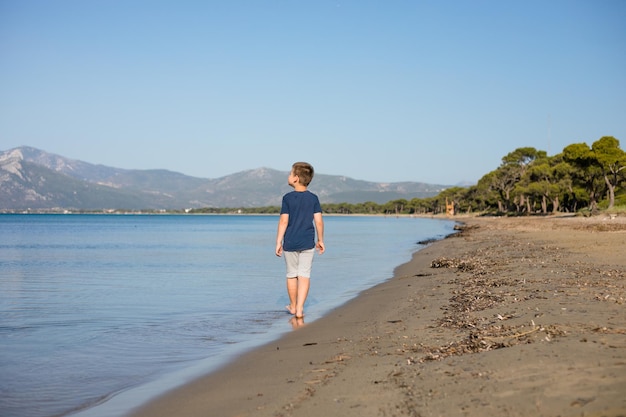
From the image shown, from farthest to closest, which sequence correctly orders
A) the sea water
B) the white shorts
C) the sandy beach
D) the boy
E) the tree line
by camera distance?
the tree line < the white shorts < the boy < the sea water < the sandy beach

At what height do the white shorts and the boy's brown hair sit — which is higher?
the boy's brown hair

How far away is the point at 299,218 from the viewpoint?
30.2 ft

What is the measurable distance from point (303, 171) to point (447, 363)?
4832 millimetres

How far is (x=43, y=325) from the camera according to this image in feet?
32.8

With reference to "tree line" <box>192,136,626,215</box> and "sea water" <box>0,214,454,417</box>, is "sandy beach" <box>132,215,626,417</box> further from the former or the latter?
"tree line" <box>192,136,626,215</box>

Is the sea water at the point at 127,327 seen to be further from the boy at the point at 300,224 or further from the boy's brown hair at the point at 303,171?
the boy's brown hair at the point at 303,171

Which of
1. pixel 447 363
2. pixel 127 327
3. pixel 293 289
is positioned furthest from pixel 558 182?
pixel 447 363

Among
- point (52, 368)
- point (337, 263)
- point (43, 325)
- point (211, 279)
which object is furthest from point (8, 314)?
point (337, 263)

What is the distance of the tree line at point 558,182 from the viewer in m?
54.2

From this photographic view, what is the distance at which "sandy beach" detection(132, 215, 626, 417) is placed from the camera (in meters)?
3.91

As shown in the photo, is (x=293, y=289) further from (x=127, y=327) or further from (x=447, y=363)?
(x=447, y=363)

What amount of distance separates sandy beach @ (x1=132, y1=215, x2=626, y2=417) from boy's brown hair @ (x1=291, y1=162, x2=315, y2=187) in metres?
2.32

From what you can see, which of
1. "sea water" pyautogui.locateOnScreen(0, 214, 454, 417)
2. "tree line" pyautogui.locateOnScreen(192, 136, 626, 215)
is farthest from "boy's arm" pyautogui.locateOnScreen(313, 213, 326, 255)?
"tree line" pyautogui.locateOnScreen(192, 136, 626, 215)

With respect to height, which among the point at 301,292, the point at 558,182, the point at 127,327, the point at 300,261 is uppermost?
the point at 558,182
